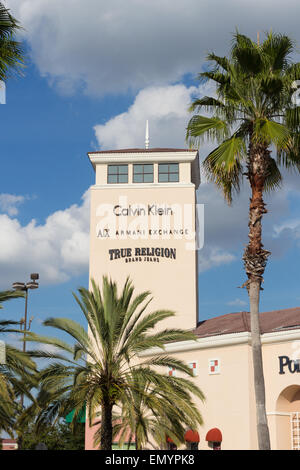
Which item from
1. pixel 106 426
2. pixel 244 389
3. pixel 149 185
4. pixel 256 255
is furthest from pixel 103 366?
pixel 149 185

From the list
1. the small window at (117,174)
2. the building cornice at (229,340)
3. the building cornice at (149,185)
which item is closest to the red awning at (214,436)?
the building cornice at (229,340)

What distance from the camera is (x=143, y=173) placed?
52.8 metres

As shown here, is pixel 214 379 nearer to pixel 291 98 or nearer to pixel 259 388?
pixel 259 388

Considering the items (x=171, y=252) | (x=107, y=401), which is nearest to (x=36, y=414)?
(x=107, y=401)

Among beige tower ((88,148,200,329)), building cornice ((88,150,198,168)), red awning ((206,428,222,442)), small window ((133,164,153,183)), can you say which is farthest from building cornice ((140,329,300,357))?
building cornice ((88,150,198,168))

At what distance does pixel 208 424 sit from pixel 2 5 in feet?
97.0

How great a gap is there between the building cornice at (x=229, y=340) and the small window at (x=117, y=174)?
14.9 metres

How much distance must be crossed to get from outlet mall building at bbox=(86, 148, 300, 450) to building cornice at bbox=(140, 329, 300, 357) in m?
0.06

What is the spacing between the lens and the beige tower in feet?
163

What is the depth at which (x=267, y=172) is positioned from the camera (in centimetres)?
2677

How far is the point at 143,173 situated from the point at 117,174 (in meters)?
2.09

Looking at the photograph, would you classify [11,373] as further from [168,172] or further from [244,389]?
[168,172]

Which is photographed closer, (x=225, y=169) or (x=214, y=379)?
(x=225, y=169)

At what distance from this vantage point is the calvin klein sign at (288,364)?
37.3 m
